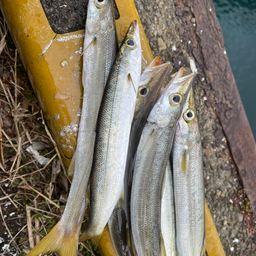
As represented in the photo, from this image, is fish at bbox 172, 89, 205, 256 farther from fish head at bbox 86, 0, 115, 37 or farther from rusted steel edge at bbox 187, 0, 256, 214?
fish head at bbox 86, 0, 115, 37

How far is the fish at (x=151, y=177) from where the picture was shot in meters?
2.30

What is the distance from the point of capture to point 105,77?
2.34 m

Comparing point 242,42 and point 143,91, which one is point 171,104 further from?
point 242,42

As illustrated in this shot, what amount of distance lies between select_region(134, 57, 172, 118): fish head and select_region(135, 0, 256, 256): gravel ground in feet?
2.86

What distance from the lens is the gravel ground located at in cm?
327

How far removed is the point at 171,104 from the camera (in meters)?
2.44

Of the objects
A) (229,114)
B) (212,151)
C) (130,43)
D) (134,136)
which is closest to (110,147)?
(134,136)

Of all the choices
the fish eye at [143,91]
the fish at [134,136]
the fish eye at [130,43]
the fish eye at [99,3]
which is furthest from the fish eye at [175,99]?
the fish eye at [99,3]

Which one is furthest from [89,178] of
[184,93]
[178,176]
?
[184,93]

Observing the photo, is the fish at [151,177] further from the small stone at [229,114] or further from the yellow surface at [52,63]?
the small stone at [229,114]

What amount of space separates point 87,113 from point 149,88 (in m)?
0.76

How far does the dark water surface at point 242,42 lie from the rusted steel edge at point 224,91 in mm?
2143

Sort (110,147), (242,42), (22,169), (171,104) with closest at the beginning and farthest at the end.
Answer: (110,147), (171,104), (22,169), (242,42)

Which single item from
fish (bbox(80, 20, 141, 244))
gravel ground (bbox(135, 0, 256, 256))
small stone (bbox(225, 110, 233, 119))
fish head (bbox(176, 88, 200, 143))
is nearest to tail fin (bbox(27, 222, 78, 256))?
fish (bbox(80, 20, 141, 244))
